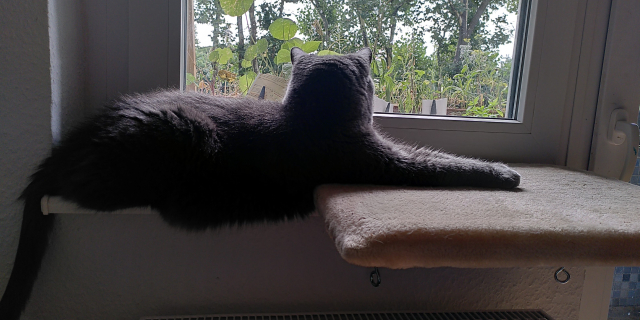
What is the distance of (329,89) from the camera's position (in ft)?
2.45

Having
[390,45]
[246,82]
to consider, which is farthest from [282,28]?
[390,45]

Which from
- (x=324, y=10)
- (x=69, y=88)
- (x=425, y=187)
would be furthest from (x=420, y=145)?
(x=69, y=88)

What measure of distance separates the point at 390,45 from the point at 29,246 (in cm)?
97

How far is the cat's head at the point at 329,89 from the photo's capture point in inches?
29.1

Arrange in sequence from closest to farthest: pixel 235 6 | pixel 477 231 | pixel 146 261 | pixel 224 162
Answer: pixel 477 231, pixel 224 162, pixel 146 261, pixel 235 6

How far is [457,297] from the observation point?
3.11 ft

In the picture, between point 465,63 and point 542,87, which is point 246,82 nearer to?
point 465,63

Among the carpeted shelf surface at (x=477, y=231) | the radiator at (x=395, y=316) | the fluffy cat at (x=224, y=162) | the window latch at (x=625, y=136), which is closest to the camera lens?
the carpeted shelf surface at (x=477, y=231)

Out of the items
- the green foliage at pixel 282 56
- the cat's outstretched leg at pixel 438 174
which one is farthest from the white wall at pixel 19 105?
the cat's outstretched leg at pixel 438 174

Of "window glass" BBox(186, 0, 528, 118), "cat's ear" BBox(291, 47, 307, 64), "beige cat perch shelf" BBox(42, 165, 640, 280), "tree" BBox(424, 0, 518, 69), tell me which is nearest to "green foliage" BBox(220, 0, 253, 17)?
"window glass" BBox(186, 0, 528, 118)

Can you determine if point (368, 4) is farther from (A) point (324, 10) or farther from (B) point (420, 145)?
(B) point (420, 145)

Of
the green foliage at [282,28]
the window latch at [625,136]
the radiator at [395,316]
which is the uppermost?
the green foliage at [282,28]

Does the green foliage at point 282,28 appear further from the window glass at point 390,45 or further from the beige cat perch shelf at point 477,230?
the beige cat perch shelf at point 477,230

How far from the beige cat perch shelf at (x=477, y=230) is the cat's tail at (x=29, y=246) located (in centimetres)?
54
